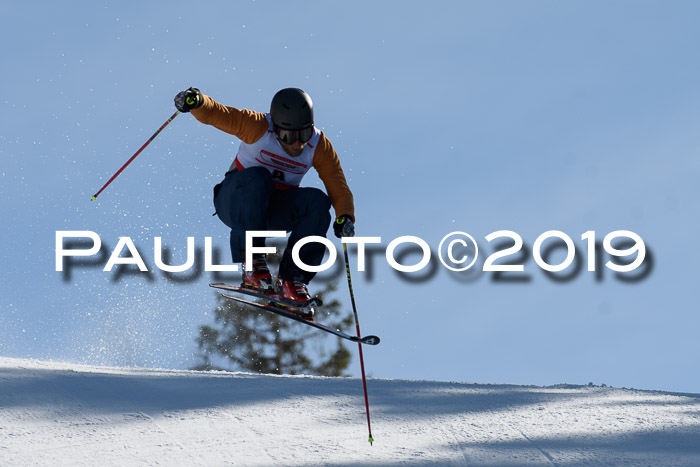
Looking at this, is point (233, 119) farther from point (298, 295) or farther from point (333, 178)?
point (298, 295)

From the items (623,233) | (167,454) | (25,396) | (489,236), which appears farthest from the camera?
(623,233)

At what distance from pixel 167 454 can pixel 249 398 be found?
1207 millimetres

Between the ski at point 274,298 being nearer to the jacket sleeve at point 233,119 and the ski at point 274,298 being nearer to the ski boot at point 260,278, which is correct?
the ski boot at point 260,278

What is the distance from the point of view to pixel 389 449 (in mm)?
4859

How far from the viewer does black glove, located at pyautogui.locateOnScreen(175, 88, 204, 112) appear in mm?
5723

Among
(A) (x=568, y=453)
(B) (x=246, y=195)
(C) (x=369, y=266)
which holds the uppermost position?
(B) (x=246, y=195)

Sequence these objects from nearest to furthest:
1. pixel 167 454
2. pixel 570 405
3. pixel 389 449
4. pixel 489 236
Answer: pixel 167 454 → pixel 389 449 → pixel 570 405 → pixel 489 236

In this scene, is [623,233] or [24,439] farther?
[623,233]

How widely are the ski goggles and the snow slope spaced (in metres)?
1.75

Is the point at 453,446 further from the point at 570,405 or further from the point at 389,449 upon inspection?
the point at 570,405

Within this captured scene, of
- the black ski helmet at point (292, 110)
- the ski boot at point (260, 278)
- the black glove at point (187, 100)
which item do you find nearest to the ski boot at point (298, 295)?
the ski boot at point (260, 278)

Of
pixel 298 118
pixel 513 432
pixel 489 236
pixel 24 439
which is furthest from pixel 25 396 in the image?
pixel 489 236

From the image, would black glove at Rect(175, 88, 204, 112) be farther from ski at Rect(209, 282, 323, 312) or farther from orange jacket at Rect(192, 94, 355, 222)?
ski at Rect(209, 282, 323, 312)

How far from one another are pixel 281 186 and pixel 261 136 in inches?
16.3
